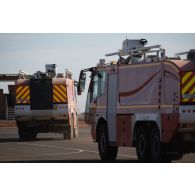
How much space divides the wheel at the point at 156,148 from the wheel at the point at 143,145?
208 mm

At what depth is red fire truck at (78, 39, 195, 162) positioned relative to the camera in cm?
1800

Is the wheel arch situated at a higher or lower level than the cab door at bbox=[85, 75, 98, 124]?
lower

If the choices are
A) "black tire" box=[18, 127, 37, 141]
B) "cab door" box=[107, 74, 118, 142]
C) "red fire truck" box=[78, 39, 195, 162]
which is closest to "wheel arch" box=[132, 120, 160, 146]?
"red fire truck" box=[78, 39, 195, 162]

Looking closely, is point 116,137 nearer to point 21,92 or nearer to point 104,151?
point 104,151

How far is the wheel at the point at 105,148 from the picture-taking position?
21.9 meters

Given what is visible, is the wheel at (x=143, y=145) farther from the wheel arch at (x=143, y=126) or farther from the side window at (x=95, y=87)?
the side window at (x=95, y=87)

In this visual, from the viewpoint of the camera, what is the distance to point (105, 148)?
72.2 ft

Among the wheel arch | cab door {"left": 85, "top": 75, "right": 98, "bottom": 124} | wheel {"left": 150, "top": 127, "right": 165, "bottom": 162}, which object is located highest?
cab door {"left": 85, "top": 75, "right": 98, "bottom": 124}

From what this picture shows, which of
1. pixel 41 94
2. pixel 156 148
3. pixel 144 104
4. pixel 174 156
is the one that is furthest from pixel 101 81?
pixel 41 94

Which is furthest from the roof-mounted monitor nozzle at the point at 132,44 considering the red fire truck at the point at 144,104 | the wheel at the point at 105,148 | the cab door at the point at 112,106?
the wheel at the point at 105,148

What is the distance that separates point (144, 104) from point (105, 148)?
2.77 meters

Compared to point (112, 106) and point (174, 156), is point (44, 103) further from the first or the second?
point (174, 156)

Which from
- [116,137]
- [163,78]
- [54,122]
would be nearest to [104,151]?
[116,137]

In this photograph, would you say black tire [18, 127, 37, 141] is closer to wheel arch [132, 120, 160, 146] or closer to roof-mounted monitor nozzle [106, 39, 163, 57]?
roof-mounted monitor nozzle [106, 39, 163, 57]
